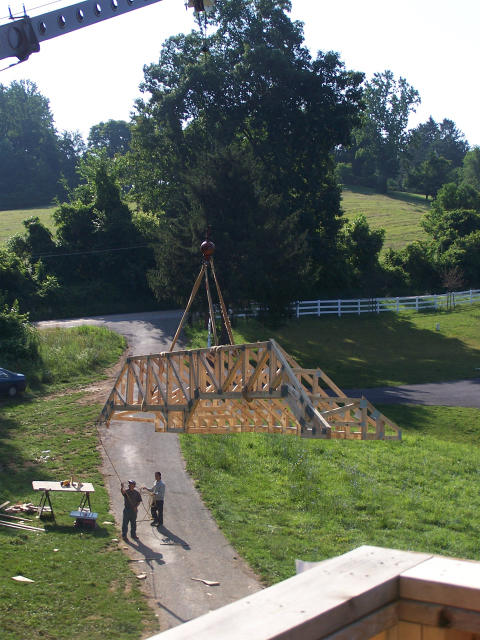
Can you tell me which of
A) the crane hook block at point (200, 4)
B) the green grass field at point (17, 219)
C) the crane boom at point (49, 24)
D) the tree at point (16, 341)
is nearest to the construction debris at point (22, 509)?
the crane boom at point (49, 24)

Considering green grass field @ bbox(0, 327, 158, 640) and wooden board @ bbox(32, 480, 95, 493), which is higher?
wooden board @ bbox(32, 480, 95, 493)

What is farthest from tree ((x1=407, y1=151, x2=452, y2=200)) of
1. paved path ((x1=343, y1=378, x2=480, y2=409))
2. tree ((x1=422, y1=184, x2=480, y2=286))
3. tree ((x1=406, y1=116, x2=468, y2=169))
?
paved path ((x1=343, y1=378, x2=480, y2=409))

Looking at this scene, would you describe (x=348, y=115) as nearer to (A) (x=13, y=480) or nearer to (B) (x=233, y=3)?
(B) (x=233, y=3)

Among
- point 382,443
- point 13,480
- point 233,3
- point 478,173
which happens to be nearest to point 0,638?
point 13,480

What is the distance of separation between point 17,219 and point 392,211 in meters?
55.8

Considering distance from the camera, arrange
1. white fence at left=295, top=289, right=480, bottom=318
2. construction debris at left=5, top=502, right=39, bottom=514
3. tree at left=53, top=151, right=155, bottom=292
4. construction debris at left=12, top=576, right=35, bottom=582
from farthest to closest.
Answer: tree at left=53, top=151, right=155, bottom=292 → white fence at left=295, top=289, right=480, bottom=318 → construction debris at left=5, top=502, right=39, bottom=514 → construction debris at left=12, top=576, right=35, bottom=582

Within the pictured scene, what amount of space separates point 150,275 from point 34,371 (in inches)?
350

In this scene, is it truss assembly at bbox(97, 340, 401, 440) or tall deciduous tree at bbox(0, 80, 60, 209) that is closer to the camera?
truss assembly at bbox(97, 340, 401, 440)

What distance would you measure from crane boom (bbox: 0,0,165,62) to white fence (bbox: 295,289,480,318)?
3053 cm

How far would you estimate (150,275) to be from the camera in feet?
119

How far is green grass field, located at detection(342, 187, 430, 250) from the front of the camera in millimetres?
80225

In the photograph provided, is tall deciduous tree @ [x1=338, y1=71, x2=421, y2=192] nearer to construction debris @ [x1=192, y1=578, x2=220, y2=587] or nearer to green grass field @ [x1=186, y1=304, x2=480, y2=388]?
green grass field @ [x1=186, y1=304, x2=480, y2=388]

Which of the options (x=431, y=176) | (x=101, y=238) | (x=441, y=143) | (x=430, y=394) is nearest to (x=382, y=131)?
(x=431, y=176)

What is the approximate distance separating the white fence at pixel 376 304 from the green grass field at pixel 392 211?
21887 millimetres
